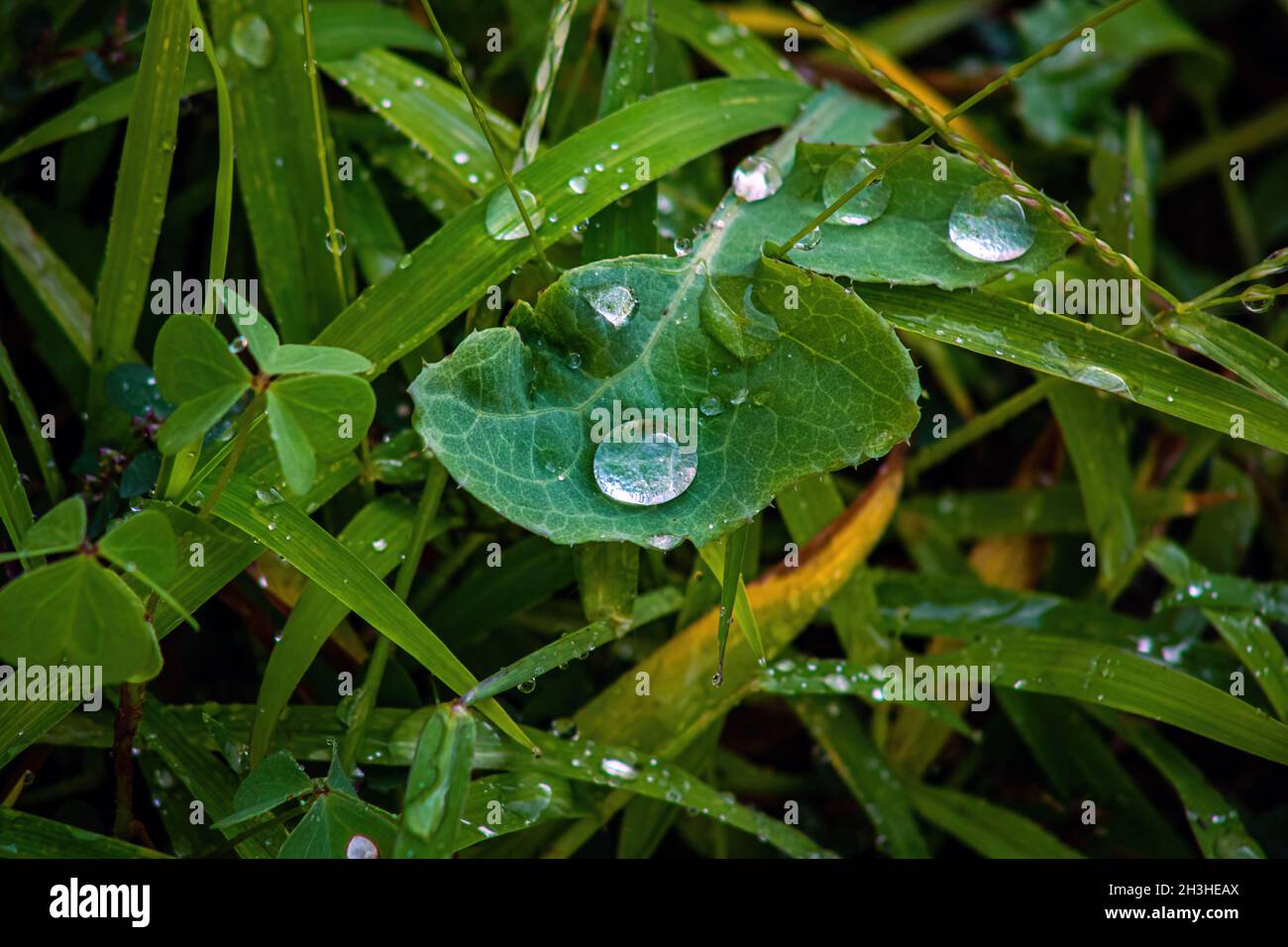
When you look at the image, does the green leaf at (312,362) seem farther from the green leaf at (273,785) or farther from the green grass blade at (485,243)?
the green leaf at (273,785)

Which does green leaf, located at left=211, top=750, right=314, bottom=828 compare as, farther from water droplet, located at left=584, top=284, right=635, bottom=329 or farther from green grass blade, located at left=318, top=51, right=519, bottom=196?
green grass blade, located at left=318, top=51, right=519, bottom=196

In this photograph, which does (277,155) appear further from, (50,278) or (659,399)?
(659,399)

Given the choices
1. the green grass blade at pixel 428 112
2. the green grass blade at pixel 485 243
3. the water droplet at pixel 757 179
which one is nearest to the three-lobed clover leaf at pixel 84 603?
the green grass blade at pixel 485 243

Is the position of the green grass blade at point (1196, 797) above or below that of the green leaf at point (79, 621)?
below
